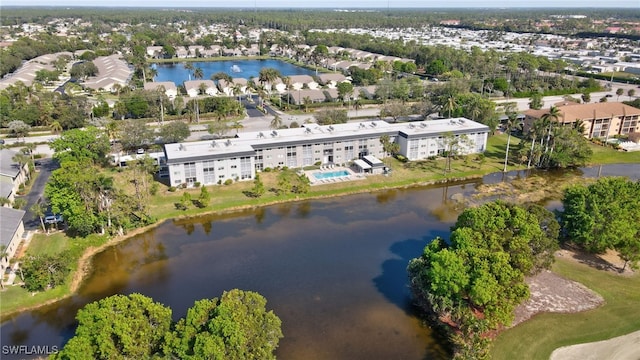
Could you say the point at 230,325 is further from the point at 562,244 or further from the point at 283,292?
the point at 562,244

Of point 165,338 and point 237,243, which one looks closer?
point 165,338

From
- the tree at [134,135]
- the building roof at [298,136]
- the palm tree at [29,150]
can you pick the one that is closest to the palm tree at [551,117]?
the building roof at [298,136]

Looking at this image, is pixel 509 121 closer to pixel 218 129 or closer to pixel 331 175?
pixel 331 175

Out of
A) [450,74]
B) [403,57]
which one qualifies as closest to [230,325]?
[450,74]

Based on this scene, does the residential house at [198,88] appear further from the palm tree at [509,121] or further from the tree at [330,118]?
the palm tree at [509,121]

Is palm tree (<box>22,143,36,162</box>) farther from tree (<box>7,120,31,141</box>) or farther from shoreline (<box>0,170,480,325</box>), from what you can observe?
shoreline (<box>0,170,480,325</box>)
